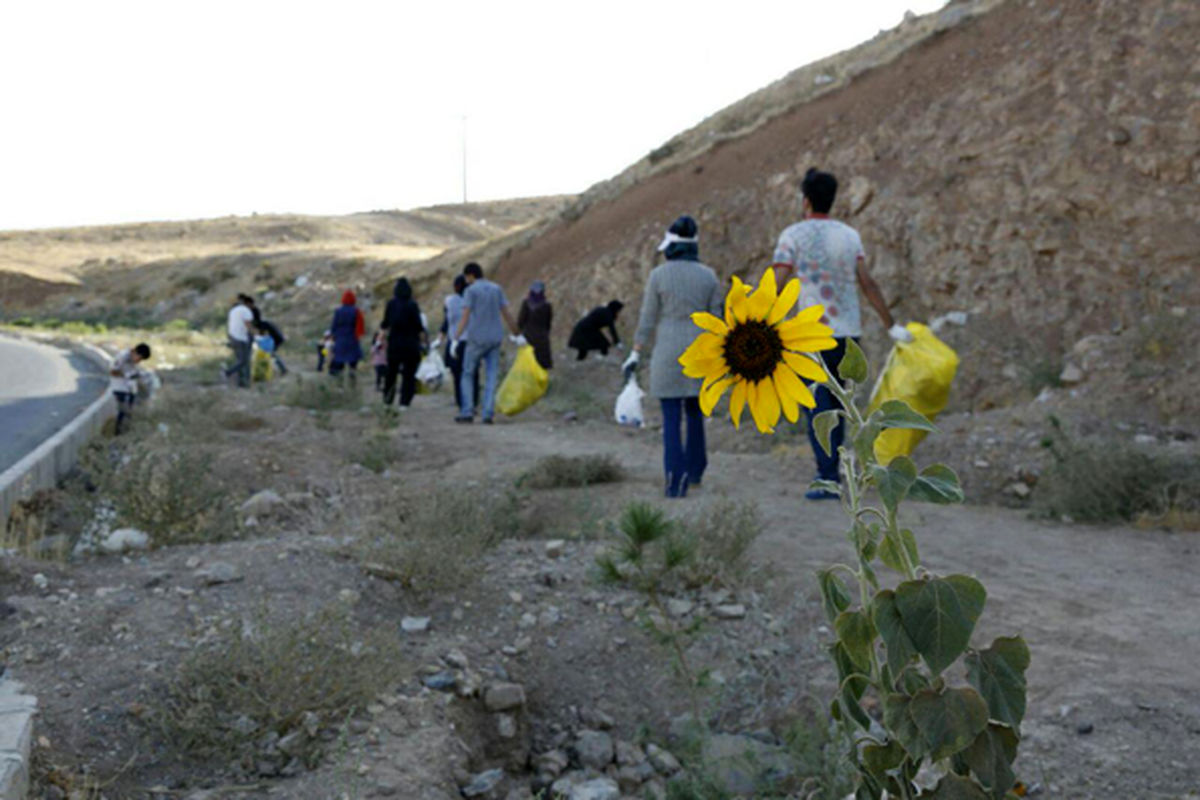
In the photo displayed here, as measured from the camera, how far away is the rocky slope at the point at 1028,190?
11945 millimetres

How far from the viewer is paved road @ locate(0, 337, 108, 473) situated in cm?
1084

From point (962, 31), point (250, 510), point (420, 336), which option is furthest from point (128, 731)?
point (962, 31)

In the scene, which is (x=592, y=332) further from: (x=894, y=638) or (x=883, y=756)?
(x=894, y=638)

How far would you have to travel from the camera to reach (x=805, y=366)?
2.17 metres

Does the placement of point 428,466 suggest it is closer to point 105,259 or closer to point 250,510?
point 250,510

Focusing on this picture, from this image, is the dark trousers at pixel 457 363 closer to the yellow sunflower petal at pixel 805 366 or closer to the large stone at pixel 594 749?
the large stone at pixel 594 749

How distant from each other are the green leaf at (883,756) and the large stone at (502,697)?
2127 millimetres

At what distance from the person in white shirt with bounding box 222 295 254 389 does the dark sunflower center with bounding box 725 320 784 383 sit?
14.1m

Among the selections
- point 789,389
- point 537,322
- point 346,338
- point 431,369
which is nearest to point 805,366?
point 789,389

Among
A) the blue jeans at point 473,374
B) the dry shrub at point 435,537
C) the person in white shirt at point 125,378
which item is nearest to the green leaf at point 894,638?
the dry shrub at point 435,537

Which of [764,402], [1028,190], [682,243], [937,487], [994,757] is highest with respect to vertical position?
[1028,190]

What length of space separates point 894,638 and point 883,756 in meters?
0.29

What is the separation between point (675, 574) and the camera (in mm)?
4863

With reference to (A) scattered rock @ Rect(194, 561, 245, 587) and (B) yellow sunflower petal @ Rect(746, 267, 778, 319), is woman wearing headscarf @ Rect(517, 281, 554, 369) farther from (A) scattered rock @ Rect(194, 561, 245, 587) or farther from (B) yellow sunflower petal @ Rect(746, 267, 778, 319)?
(B) yellow sunflower petal @ Rect(746, 267, 778, 319)
